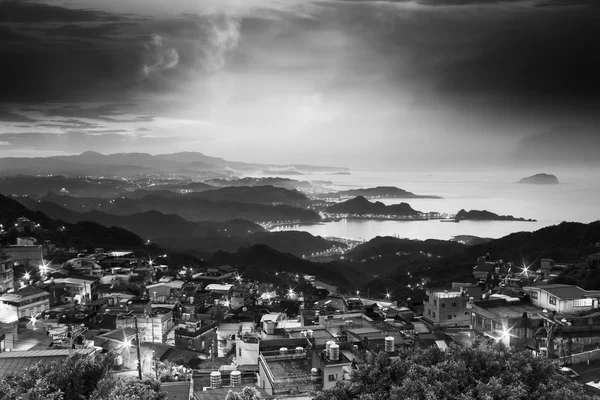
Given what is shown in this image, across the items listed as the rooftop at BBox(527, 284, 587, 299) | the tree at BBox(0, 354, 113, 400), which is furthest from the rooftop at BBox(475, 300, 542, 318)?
the tree at BBox(0, 354, 113, 400)

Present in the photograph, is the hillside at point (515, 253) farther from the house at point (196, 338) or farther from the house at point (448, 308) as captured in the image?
the house at point (196, 338)

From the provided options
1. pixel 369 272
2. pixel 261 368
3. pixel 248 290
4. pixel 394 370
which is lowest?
pixel 369 272

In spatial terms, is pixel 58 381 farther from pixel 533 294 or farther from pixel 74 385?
pixel 533 294

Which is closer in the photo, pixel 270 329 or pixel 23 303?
pixel 270 329

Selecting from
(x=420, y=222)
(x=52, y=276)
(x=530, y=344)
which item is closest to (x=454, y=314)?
(x=530, y=344)

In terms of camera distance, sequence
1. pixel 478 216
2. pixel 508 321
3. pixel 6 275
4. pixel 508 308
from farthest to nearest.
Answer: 1. pixel 478 216
2. pixel 6 275
3. pixel 508 308
4. pixel 508 321

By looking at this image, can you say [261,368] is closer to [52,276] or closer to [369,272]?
[52,276]

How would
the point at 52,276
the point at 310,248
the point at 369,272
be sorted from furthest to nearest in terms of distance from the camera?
the point at 310,248, the point at 369,272, the point at 52,276

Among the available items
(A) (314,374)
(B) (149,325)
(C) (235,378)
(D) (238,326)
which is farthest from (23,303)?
(A) (314,374)
